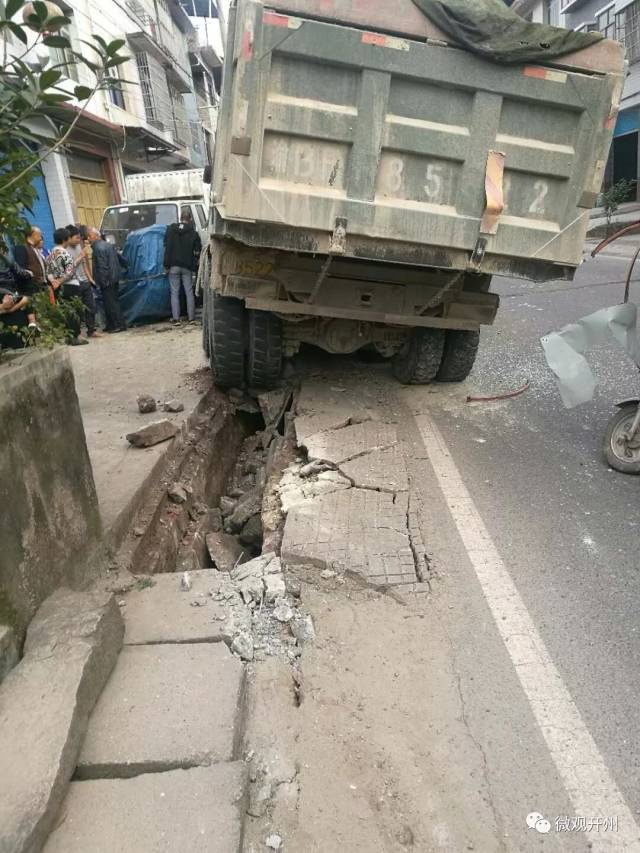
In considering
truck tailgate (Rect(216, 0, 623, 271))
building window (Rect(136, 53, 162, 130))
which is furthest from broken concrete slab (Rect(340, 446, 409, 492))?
building window (Rect(136, 53, 162, 130))

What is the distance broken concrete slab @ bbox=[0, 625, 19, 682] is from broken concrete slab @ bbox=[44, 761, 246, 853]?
50 cm

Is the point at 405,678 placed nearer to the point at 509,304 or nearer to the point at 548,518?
the point at 548,518

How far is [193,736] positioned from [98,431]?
11.8ft

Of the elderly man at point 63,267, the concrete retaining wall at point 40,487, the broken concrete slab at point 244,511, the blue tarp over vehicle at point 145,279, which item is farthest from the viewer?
the blue tarp over vehicle at point 145,279

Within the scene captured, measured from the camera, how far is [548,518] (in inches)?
143

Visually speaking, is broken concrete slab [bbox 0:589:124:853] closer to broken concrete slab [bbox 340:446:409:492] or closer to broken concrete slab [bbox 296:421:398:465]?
broken concrete slab [bbox 340:446:409:492]

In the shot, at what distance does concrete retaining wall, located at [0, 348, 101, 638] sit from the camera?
7.52 ft

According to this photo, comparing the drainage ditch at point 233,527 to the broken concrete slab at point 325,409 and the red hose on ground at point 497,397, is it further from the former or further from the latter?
the red hose on ground at point 497,397

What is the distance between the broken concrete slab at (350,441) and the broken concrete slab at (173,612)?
151 centimetres

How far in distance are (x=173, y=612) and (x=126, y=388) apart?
421 cm

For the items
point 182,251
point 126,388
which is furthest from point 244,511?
point 182,251

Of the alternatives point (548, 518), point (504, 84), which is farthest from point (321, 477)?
point (504, 84)

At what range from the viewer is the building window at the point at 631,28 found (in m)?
24.4

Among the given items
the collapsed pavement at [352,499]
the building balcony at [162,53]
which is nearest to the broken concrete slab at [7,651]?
the collapsed pavement at [352,499]
